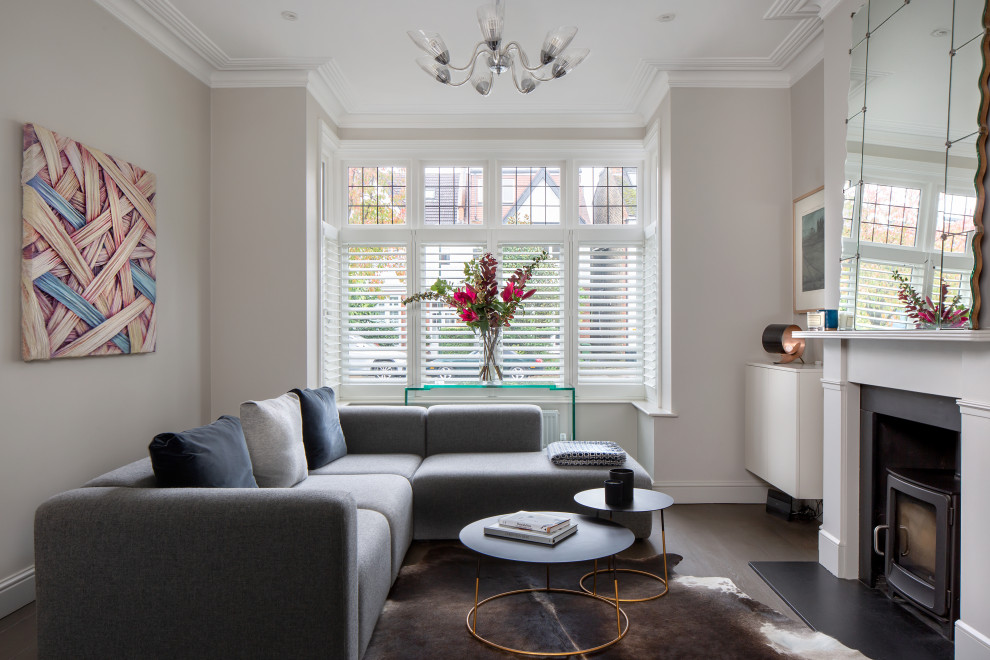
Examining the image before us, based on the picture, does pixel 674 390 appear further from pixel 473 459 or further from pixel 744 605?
pixel 744 605

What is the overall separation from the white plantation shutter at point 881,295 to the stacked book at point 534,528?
1.48 metres

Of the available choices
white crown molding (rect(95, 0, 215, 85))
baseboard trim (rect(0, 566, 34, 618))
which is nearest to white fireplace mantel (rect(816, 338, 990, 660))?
baseboard trim (rect(0, 566, 34, 618))

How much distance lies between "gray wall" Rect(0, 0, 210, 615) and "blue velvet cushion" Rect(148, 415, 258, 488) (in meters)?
0.98

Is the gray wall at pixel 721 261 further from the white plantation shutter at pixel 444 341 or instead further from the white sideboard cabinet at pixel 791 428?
the white plantation shutter at pixel 444 341

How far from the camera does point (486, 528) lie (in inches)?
93.8

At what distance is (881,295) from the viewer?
8.37ft

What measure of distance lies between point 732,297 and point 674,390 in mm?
719

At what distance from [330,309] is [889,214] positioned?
3576mm

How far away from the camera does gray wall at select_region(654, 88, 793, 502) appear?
4137 mm

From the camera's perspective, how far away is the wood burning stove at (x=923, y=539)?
2.22 meters

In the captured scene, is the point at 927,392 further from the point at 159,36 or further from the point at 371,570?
the point at 159,36

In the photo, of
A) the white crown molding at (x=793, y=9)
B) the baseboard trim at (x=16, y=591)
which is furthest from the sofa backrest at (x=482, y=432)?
the white crown molding at (x=793, y=9)

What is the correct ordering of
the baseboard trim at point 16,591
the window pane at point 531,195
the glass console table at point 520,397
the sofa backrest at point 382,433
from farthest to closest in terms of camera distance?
the window pane at point 531,195, the glass console table at point 520,397, the sofa backrest at point 382,433, the baseboard trim at point 16,591

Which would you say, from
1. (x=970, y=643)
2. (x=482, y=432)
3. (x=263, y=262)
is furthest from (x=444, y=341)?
(x=970, y=643)
